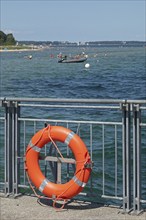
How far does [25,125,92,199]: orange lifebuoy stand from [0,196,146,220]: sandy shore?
180 millimetres

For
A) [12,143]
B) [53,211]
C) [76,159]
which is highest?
[12,143]

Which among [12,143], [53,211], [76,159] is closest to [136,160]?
[76,159]

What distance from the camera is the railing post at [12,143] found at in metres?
7.17

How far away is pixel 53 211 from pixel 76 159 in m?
0.61

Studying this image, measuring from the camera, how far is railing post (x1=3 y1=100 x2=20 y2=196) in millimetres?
7172

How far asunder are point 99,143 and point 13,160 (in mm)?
9542

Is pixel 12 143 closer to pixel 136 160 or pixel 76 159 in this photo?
pixel 76 159

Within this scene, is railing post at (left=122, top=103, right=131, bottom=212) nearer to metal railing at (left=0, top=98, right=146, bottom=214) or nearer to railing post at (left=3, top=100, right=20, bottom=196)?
metal railing at (left=0, top=98, right=146, bottom=214)

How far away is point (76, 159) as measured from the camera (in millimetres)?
6676

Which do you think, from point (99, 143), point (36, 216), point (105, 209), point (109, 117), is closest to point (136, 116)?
point (105, 209)

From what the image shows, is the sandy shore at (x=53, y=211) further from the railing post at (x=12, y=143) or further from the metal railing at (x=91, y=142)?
the railing post at (x=12, y=143)

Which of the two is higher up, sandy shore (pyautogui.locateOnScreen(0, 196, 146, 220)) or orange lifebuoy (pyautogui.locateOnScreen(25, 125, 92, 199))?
orange lifebuoy (pyautogui.locateOnScreen(25, 125, 92, 199))

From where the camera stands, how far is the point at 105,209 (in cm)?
669

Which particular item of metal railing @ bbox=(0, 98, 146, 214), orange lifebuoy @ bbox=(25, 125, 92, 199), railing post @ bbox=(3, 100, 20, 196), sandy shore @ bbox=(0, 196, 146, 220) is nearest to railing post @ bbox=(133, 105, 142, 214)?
metal railing @ bbox=(0, 98, 146, 214)
